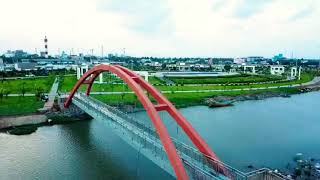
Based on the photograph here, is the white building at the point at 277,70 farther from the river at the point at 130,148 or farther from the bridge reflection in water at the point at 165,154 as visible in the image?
the bridge reflection in water at the point at 165,154

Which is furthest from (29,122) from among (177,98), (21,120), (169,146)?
(169,146)

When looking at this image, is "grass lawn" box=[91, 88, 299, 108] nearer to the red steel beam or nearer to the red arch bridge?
the red arch bridge

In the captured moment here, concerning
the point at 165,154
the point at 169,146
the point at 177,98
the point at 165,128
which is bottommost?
the point at 177,98

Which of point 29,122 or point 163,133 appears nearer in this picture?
point 163,133

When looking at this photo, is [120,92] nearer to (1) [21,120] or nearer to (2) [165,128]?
(1) [21,120]

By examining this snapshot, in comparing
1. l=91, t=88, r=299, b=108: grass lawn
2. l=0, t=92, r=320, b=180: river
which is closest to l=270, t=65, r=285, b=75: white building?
l=91, t=88, r=299, b=108: grass lawn

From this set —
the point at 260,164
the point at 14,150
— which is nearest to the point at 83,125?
the point at 14,150
